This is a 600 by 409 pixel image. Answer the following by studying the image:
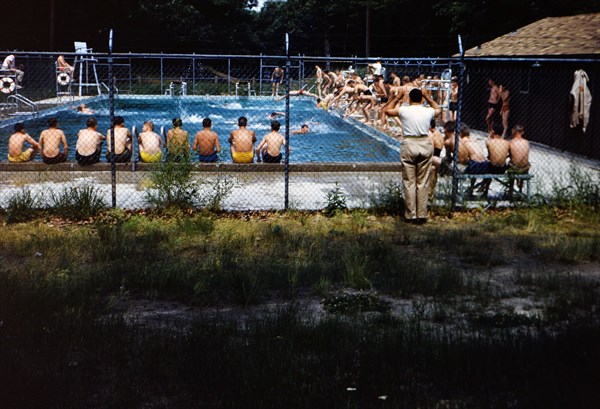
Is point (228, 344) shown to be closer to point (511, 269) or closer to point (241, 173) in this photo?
point (511, 269)

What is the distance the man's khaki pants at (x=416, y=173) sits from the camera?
1037cm

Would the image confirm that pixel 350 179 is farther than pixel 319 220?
Yes

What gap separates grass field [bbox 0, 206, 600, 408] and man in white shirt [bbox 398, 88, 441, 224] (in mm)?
382

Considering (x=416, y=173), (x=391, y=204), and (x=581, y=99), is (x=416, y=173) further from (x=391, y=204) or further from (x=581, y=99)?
(x=581, y=99)

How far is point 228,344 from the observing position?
5574 mm

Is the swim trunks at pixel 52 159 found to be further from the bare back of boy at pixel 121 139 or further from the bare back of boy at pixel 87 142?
the bare back of boy at pixel 121 139

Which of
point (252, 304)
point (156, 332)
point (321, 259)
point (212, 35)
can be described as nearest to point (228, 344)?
point (156, 332)

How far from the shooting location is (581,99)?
16.8 metres

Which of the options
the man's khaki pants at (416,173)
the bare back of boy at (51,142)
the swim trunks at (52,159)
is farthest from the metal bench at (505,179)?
the swim trunks at (52,159)

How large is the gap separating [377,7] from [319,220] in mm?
45336

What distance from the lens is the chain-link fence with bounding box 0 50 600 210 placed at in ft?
37.2

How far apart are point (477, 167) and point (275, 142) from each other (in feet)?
13.8

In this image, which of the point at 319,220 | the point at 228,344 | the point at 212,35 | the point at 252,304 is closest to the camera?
the point at 228,344

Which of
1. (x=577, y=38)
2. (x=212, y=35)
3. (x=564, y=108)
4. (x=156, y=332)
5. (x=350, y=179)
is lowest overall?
(x=156, y=332)
